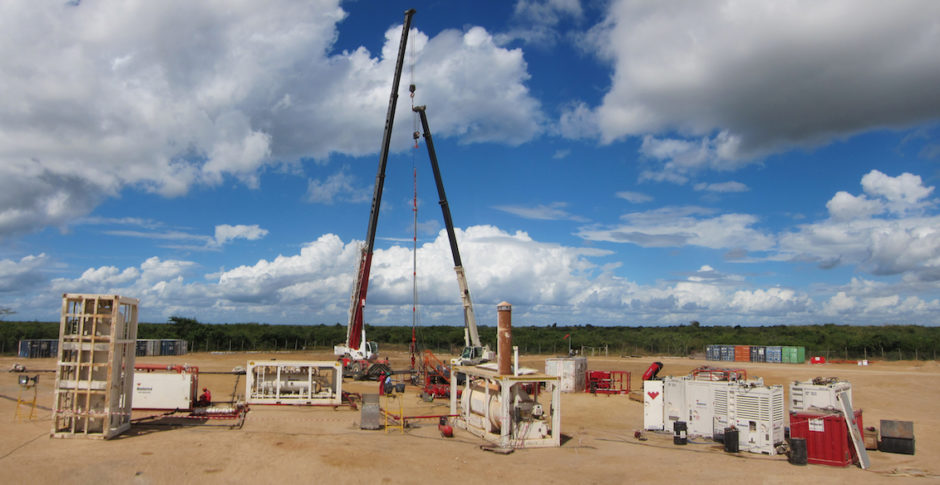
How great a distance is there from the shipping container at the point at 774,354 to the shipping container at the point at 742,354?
1.64 m

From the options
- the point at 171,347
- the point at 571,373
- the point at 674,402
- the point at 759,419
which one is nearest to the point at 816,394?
the point at 759,419

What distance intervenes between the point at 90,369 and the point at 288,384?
410 inches

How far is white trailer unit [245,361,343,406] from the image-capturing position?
28750 mm

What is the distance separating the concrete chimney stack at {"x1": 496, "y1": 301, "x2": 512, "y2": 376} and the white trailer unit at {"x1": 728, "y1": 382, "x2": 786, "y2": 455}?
308 inches

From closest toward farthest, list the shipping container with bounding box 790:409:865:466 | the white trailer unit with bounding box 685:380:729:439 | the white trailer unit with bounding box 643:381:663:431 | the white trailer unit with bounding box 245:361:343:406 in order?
1. the shipping container with bounding box 790:409:865:466
2. the white trailer unit with bounding box 685:380:729:439
3. the white trailer unit with bounding box 643:381:663:431
4. the white trailer unit with bounding box 245:361:343:406

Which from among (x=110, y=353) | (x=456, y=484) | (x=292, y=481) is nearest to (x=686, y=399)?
(x=456, y=484)

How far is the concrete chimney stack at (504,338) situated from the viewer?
68.3ft

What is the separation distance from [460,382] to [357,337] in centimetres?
840

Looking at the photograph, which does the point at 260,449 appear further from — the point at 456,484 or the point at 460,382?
the point at 460,382

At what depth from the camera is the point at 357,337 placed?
3950 centimetres

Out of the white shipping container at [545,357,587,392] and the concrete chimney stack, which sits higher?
the concrete chimney stack

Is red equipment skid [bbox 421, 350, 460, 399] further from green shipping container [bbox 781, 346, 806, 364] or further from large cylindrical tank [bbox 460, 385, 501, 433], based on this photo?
green shipping container [bbox 781, 346, 806, 364]

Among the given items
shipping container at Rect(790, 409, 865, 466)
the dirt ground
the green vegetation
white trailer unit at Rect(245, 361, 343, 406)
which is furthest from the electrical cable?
the green vegetation

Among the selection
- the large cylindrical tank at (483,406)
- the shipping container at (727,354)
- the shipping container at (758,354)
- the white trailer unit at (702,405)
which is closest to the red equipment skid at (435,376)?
the large cylindrical tank at (483,406)
